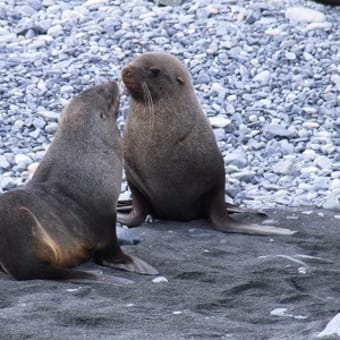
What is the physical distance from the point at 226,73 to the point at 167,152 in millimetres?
3399

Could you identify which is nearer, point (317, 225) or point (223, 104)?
point (317, 225)

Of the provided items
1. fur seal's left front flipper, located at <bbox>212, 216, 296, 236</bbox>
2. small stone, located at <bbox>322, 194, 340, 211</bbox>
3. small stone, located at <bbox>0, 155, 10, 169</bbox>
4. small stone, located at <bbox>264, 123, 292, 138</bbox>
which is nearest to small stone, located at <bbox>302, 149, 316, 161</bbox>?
small stone, located at <bbox>264, 123, 292, 138</bbox>

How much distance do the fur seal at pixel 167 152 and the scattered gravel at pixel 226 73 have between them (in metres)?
0.71

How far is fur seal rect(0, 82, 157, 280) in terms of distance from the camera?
682 centimetres

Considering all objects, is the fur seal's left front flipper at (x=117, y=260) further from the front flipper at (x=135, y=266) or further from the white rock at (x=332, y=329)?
the white rock at (x=332, y=329)

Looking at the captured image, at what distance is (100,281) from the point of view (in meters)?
6.77

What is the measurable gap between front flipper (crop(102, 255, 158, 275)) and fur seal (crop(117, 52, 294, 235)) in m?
1.39

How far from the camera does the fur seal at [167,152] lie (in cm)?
868

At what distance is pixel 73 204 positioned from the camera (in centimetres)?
718

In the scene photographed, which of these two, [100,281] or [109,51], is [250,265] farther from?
[109,51]

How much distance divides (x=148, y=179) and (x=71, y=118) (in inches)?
54.6

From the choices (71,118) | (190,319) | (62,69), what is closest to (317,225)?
(71,118)

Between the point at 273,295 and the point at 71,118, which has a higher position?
the point at 71,118

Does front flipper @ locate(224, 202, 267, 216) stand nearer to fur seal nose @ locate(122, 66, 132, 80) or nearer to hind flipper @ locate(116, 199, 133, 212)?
hind flipper @ locate(116, 199, 133, 212)
